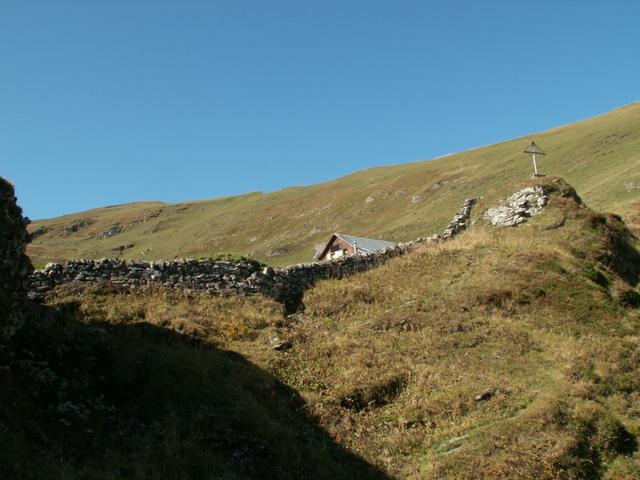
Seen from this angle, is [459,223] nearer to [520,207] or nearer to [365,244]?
[520,207]

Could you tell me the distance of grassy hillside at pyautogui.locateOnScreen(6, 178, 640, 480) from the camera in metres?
11.9

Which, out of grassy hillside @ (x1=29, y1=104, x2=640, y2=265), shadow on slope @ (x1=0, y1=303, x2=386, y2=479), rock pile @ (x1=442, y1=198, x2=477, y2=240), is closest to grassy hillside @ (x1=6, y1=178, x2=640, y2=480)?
shadow on slope @ (x1=0, y1=303, x2=386, y2=479)

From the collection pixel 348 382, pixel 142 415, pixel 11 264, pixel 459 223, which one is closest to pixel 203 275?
pixel 348 382

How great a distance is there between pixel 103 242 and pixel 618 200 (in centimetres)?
11144

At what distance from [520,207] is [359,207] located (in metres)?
66.9

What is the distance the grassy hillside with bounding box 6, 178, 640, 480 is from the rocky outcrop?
Answer: 2.35 ft

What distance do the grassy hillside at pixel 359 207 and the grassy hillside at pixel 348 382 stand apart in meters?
18.9

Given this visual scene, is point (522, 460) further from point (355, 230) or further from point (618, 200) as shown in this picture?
point (355, 230)

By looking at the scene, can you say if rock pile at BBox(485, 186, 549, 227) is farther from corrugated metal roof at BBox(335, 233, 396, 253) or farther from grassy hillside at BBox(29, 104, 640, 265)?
Answer: grassy hillside at BBox(29, 104, 640, 265)

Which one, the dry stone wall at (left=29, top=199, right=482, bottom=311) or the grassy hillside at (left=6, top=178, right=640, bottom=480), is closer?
the grassy hillside at (left=6, top=178, right=640, bottom=480)

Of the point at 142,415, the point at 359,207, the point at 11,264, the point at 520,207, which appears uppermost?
the point at 359,207

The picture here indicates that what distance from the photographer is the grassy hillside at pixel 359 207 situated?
6122 centimetres

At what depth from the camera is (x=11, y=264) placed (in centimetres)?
1353

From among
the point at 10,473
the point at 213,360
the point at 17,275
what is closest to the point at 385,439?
the point at 213,360
